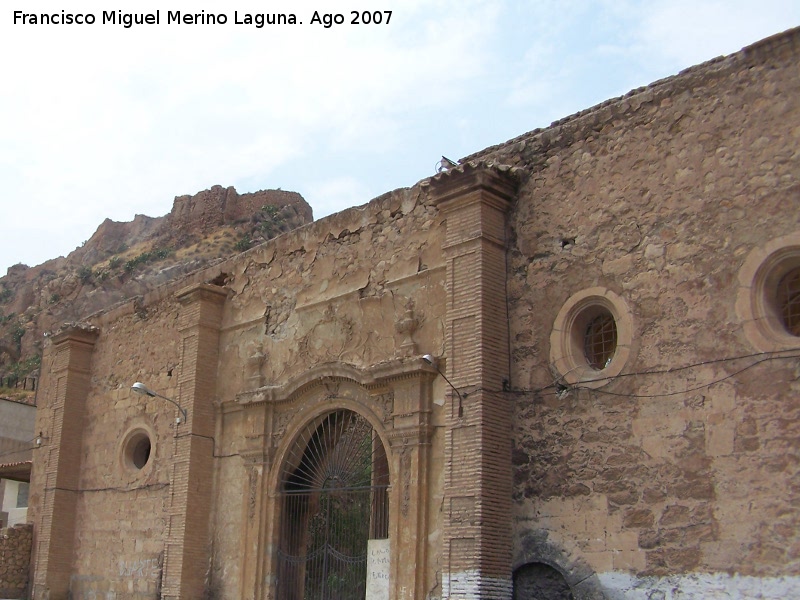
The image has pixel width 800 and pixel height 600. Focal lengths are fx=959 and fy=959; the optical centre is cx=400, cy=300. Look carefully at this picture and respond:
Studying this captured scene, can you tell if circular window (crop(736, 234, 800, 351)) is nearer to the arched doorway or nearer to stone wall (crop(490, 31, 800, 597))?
stone wall (crop(490, 31, 800, 597))

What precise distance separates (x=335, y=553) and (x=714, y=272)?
602 centimetres

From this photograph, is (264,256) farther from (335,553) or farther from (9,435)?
(9,435)

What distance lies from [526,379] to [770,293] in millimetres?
2725

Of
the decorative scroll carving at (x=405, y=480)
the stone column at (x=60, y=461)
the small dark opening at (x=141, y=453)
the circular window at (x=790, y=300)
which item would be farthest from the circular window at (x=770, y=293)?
the stone column at (x=60, y=461)

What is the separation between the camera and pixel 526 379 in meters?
10.1

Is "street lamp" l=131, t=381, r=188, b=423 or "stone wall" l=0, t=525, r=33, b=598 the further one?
"stone wall" l=0, t=525, r=33, b=598

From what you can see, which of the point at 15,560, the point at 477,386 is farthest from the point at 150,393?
the point at 477,386

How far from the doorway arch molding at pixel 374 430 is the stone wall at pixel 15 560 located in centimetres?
650

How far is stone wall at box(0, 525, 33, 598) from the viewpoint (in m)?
17.7

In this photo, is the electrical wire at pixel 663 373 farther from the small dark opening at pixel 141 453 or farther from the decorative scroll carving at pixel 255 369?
the small dark opening at pixel 141 453

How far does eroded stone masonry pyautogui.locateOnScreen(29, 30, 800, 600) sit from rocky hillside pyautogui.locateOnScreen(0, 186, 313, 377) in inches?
Result: 1128

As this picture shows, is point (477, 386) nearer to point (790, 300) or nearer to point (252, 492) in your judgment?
point (790, 300)

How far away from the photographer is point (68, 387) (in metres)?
17.8

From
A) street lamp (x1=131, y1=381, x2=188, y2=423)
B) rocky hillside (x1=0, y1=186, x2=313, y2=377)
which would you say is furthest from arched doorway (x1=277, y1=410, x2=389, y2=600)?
rocky hillside (x1=0, y1=186, x2=313, y2=377)
